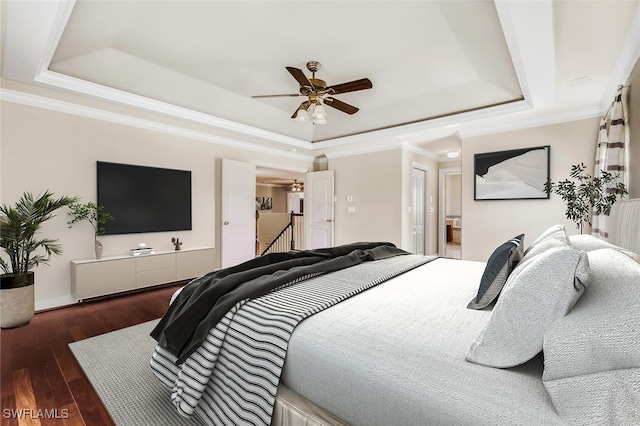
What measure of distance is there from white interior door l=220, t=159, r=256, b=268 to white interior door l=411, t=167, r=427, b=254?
3115 millimetres

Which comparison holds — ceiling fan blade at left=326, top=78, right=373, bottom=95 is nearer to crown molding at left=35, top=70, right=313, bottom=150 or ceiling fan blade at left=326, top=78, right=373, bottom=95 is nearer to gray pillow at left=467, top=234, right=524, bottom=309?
gray pillow at left=467, top=234, right=524, bottom=309

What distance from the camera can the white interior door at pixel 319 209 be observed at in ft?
21.0

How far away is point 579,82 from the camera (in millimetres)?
3154

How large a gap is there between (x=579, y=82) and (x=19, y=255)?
610 cm

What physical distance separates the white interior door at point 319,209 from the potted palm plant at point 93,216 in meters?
3.79

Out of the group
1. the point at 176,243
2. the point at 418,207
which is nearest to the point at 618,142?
the point at 418,207

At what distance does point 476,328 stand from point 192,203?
4.42 metres

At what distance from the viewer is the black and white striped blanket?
125 centimetres

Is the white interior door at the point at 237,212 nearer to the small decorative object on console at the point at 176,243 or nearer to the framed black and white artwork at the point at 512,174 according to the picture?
the small decorative object on console at the point at 176,243

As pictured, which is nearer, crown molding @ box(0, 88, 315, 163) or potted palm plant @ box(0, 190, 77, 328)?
potted palm plant @ box(0, 190, 77, 328)

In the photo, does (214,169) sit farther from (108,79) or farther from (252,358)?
(252,358)

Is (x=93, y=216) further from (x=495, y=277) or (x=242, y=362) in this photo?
(x=495, y=277)

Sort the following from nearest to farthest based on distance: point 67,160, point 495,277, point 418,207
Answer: point 495,277, point 67,160, point 418,207

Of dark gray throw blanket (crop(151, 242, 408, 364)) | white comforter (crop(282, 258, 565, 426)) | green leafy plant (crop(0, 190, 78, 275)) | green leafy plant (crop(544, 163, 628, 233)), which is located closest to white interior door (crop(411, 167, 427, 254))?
green leafy plant (crop(544, 163, 628, 233))
